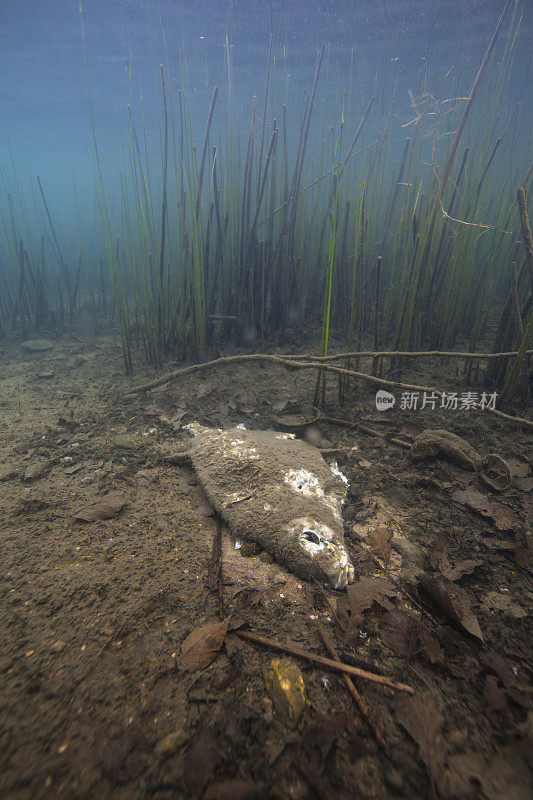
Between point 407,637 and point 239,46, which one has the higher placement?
point 239,46

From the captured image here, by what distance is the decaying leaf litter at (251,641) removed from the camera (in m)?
0.67

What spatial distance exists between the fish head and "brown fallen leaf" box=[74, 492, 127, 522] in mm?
784

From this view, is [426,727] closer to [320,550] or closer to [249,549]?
[320,550]

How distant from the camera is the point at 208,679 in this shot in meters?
0.84

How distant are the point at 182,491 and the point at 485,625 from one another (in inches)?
50.6

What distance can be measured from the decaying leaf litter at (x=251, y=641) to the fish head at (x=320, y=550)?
0.17 ft

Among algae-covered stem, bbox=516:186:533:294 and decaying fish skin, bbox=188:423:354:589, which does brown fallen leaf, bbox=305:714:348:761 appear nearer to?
decaying fish skin, bbox=188:423:354:589

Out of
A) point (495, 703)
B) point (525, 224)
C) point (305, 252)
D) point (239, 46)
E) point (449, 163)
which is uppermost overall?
point (239, 46)

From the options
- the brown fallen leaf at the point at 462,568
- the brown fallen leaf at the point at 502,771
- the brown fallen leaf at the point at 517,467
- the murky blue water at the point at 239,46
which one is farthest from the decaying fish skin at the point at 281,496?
the murky blue water at the point at 239,46

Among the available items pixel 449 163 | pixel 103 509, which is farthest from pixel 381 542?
pixel 449 163

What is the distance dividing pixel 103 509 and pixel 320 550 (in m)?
0.97

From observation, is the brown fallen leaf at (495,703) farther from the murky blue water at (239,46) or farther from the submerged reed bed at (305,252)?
the murky blue water at (239,46)

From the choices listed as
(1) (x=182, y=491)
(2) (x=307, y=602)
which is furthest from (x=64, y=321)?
(2) (x=307, y=602)

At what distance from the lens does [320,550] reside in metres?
1.20
